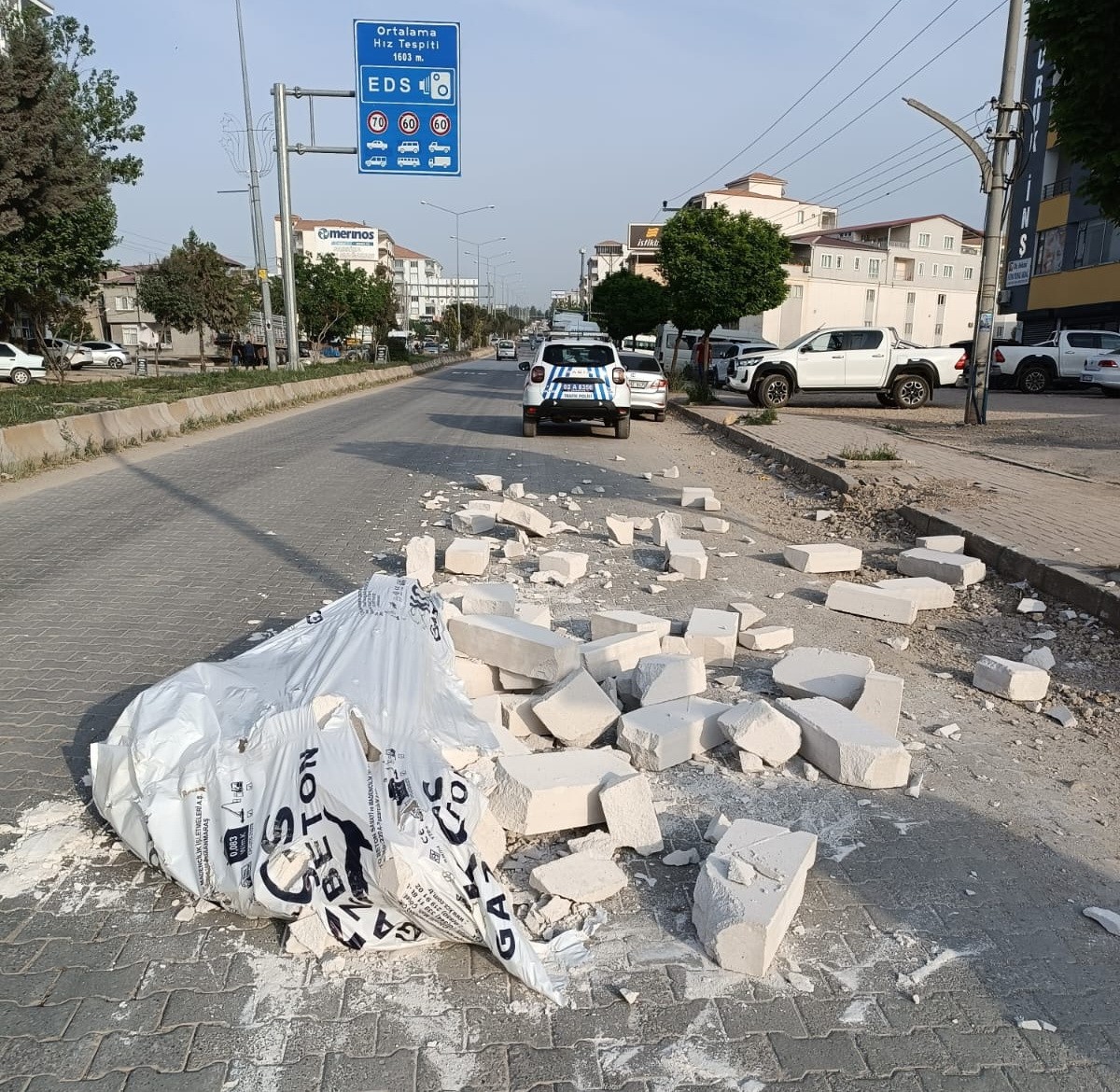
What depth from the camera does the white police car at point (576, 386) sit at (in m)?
16.3

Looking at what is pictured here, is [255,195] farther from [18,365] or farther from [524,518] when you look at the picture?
[524,518]

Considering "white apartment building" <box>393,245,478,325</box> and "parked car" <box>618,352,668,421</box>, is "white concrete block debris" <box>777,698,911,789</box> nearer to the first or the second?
"parked car" <box>618,352,668,421</box>

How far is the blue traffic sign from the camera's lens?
20.1 m

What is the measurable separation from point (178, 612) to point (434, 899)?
12.3ft

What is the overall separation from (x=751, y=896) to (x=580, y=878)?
53 centimetres

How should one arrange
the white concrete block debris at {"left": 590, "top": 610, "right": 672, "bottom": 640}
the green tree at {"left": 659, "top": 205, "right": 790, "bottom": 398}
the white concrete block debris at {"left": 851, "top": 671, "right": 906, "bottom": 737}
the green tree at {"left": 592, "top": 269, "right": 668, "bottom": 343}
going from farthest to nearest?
the green tree at {"left": 592, "top": 269, "right": 668, "bottom": 343}
the green tree at {"left": 659, "top": 205, "right": 790, "bottom": 398}
the white concrete block debris at {"left": 590, "top": 610, "right": 672, "bottom": 640}
the white concrete block debris at {"left": 851, "top": 671, "right": 906, "bottom": 737}

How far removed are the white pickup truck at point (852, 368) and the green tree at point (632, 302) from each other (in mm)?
23639

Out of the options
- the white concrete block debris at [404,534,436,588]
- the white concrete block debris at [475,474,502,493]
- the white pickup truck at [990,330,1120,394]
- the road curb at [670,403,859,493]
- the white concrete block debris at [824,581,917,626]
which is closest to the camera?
the white concrete block debris at [824,581,917,626]

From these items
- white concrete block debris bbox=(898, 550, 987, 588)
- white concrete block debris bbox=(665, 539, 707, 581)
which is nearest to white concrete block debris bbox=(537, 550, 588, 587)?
white concrete block debris bbox=(665, 539, 707, 581)

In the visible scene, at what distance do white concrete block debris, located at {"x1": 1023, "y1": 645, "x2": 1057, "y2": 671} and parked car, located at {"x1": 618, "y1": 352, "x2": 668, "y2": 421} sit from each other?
16.1m

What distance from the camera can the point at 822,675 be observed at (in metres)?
4.26

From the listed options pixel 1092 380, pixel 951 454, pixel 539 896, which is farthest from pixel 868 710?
pixel 1092 380

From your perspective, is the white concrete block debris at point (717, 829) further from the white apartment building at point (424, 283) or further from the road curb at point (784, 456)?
the white apartment building at point (424, 283)

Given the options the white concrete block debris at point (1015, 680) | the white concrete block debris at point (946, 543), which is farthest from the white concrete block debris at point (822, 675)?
the white concrete block debris at point (946, 543)
